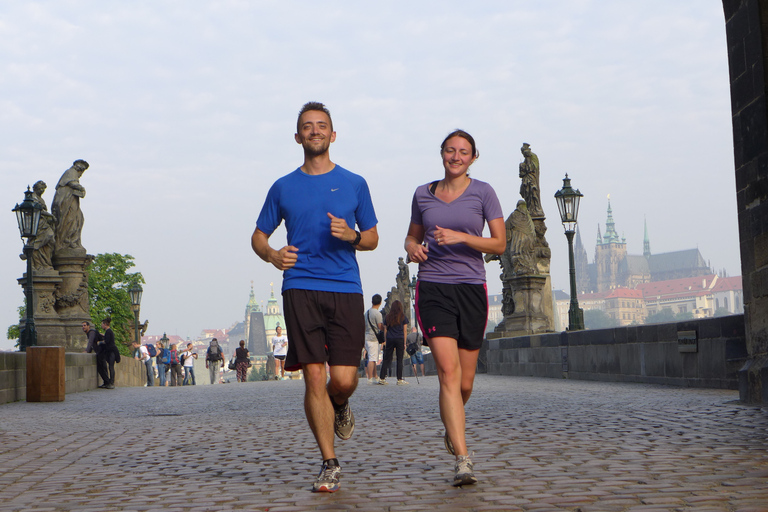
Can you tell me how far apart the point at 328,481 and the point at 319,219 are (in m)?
1.23

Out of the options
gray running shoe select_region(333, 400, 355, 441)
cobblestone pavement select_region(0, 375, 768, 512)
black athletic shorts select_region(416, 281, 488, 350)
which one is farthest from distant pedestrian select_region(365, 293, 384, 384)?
black athletic shorts select_region(416, 281, 488, 350)

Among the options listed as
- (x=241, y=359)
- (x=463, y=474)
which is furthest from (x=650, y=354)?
(x=241, y=359)

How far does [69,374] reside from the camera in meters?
17.4

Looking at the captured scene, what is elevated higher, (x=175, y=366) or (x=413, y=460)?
(x=175, y=366)

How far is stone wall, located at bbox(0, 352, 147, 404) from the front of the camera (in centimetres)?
1363

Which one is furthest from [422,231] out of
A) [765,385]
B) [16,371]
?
[16,371]

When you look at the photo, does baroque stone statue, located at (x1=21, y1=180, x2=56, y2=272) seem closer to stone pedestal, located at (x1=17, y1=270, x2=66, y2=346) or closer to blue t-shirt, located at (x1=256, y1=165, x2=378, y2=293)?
stone pedestal, located at (x1=17, y1=270, x2=66, y2=346)

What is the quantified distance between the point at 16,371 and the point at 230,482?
10305 mm

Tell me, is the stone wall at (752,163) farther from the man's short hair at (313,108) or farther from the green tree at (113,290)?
the green tree at (113,290)

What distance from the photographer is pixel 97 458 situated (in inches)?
256

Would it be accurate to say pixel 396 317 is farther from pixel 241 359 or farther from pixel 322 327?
pixel 241 359

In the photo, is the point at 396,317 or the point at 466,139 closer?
the point at 466,139

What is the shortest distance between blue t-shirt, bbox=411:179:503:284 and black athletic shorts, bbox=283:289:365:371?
0.50 m

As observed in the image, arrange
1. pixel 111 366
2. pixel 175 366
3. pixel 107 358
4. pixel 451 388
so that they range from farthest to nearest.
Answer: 1. pixel 175 366
2. pixel 107 358
3. pixel 111 366
4. pixel 451 388
